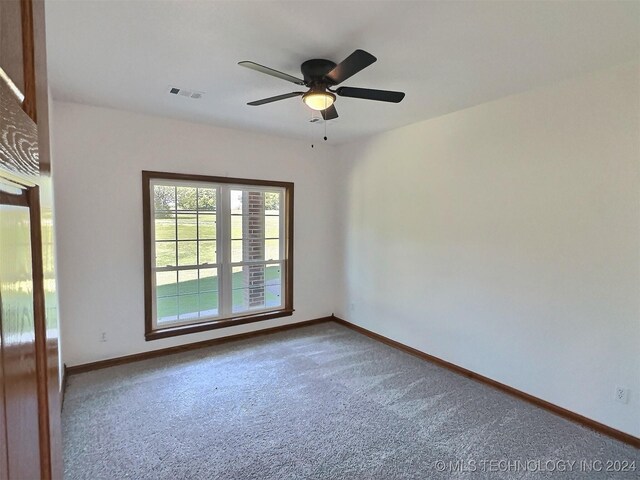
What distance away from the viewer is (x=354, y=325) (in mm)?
5023

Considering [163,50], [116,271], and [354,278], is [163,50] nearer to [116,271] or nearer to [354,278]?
[116,271]

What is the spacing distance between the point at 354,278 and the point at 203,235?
2.21m

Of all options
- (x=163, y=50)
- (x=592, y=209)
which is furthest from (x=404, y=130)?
(x=163, y=50)

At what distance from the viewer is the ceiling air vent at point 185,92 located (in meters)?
3.02

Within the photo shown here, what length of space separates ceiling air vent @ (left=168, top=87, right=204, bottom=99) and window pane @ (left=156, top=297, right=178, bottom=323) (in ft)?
7.66

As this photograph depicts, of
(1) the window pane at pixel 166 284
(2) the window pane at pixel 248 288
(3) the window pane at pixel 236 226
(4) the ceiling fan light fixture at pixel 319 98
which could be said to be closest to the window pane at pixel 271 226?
(3) the window pane at pixel 236 226

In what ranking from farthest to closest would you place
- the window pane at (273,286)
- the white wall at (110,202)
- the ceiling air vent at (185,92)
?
the window pane at (273,286), the white wall at (110,202), the ceiling air vent at (185,92)

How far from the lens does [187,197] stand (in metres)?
4.14

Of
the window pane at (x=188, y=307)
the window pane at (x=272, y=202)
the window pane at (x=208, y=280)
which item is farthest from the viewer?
the window pane at (x=272, y=202)

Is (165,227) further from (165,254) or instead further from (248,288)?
(248,288)

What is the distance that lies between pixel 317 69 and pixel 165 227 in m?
2.65

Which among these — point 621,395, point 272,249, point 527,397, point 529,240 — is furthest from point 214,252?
point 621,395

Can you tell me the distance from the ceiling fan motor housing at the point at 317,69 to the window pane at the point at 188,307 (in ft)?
9.81

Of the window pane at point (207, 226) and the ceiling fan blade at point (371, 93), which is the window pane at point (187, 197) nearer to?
the window pane at point (207, 226)
